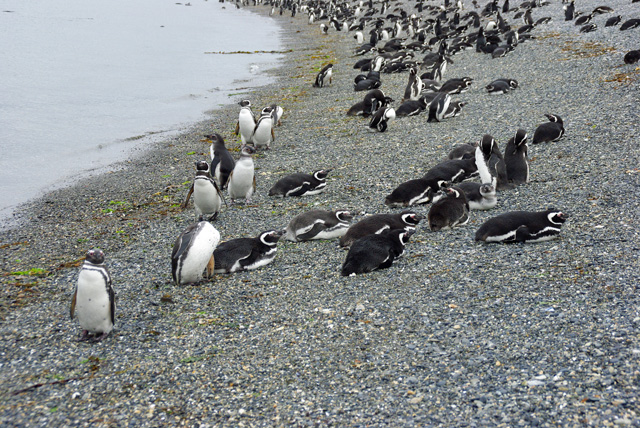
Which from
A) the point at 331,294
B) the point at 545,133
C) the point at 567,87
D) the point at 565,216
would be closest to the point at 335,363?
the point at 331,294

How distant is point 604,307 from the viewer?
4.76m

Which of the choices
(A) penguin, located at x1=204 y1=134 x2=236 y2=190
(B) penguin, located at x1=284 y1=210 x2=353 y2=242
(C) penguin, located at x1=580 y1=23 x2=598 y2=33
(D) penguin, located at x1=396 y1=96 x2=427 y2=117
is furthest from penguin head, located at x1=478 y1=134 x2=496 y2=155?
(C) penguin, located at x1=580 y1=23 x2=598 y2=33

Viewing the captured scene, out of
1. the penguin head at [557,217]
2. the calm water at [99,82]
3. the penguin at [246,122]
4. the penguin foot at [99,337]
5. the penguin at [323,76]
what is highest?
the penguin head at [557,217]

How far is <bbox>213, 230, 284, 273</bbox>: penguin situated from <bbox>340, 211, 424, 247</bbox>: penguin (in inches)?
34.7

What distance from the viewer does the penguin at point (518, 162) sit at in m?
8.66

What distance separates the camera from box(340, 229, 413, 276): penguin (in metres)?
6.24

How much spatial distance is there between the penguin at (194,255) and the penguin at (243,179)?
2.91 metres

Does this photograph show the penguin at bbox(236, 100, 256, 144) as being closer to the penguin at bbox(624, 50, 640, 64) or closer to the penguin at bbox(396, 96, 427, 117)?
the penguin at bbox(396, 96, 427, 117)

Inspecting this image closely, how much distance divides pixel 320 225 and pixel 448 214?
5.37 feet

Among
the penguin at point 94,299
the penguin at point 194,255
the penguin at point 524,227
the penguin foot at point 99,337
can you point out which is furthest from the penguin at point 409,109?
the penguin foot at point 99,337

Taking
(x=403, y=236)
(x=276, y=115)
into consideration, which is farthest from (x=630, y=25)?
(x=403, y=236)

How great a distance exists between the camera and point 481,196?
7957 mm

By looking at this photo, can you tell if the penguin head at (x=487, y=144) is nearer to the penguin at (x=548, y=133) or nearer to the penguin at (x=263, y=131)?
the penguin at (x=548, y=133)

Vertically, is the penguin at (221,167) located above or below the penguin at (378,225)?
below
